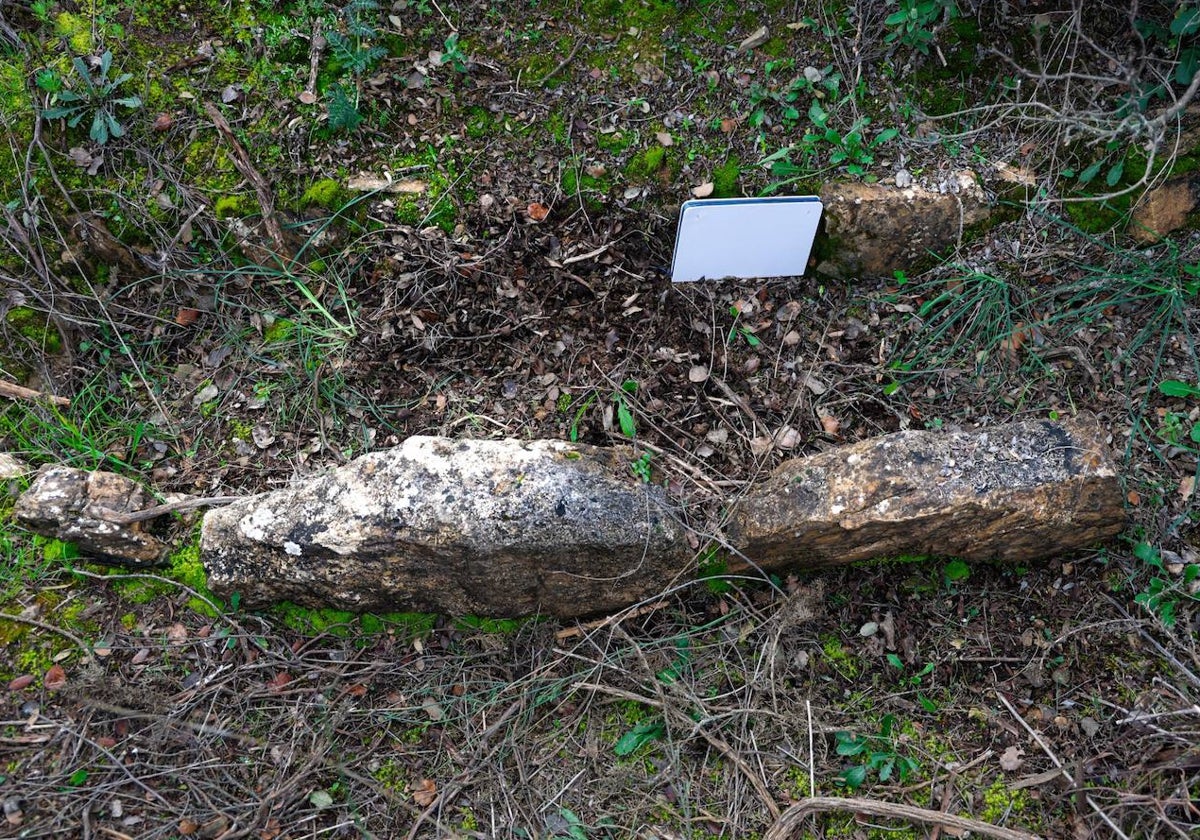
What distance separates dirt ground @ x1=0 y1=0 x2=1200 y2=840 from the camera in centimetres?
234

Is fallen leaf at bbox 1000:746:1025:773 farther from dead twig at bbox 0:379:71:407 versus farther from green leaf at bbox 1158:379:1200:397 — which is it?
dead twig at bbox 0:379:71:407

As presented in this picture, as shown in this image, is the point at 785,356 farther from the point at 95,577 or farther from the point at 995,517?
the point at 95,577

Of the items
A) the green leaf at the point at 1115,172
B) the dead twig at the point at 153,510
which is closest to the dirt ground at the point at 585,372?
the green leaf at the point at 1115,172

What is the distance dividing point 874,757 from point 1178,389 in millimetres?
1653

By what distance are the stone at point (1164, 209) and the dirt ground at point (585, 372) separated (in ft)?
0.15

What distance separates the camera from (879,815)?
226 centimetres

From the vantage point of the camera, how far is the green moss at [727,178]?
288 cm

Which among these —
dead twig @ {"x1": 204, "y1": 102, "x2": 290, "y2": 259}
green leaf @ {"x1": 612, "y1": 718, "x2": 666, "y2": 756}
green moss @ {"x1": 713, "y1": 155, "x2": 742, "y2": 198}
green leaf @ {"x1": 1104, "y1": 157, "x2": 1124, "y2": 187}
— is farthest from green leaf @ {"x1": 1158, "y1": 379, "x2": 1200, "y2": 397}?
dead twig @ {"x1": 204, "y1": 102, "x2": 290, "y2": 259}

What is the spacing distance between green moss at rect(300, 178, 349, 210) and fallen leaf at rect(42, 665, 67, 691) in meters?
1.86

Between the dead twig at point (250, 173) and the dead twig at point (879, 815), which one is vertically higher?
the dead twig at point (250, 173)

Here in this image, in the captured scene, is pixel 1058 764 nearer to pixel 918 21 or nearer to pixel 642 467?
pixel 642 467

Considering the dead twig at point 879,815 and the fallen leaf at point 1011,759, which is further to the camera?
the fallen leaf at point 1011,759

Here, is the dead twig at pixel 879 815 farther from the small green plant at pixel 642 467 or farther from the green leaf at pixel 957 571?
the small green plant at pixel 642 467

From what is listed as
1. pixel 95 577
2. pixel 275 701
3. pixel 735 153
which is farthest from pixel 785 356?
pixel 95 577
